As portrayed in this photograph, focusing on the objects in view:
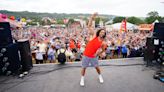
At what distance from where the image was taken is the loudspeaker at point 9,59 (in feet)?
17.4

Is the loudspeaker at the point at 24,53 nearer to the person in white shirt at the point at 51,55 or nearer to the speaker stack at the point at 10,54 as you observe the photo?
the speaker stack at the point at 10,54

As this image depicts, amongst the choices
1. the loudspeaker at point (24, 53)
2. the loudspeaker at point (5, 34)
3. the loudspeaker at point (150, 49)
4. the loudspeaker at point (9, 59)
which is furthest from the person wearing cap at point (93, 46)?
the loudspeaker at point (150, 49)

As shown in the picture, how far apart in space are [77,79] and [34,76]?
3.93ft

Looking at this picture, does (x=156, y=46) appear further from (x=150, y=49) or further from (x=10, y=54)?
(x=10, y=54)

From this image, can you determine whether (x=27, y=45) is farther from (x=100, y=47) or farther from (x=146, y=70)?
(x=146, y=70)

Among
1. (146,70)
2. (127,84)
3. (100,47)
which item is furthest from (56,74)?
(146,70)

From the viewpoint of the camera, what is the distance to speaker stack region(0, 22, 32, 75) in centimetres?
532

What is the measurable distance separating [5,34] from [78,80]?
2.37m

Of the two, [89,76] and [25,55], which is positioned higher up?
[25,55]

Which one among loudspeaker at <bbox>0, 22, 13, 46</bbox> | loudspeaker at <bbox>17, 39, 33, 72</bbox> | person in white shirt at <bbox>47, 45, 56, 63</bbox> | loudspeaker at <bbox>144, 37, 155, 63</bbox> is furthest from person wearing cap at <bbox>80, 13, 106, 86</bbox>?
person in white shirt at <bbox>47, 45, 56, 63</bbox>

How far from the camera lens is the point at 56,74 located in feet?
17.9

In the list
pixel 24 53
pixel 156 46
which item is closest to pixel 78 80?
pixel 24 53

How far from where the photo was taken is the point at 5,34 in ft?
17.7

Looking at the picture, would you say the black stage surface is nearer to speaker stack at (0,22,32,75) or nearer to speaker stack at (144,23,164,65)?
speaker stack at (0,22,32,75)
